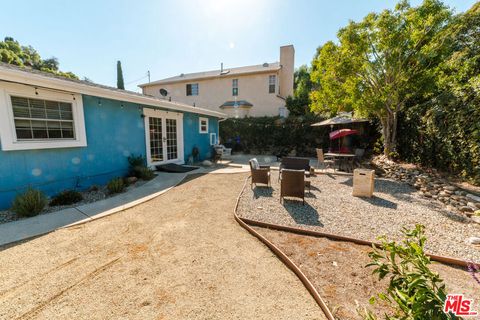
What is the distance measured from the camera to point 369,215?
425 cm

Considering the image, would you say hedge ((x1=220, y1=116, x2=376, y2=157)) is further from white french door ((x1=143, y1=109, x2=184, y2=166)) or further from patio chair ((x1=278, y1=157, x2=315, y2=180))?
patio chair ((x1=278, y1=157, x2=315, y2=180))

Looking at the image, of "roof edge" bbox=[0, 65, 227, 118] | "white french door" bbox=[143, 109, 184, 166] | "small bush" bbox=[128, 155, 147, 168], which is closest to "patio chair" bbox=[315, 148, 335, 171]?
"white french door" bbox=[143, 109, 184, 166]

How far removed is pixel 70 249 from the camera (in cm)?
299

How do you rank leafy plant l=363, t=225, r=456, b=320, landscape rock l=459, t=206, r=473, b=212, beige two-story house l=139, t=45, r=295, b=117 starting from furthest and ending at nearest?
beige two-story house l=139, t=45, r=295, b=117 < landscape rock l=459, t=206, r=473, b=212 < leafy plant l=363, t=225, r=456, b=320

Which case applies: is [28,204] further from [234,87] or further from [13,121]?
[234,87]

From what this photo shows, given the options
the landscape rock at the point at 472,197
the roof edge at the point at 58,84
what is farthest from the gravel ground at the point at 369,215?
the roof edge at the point at 58,84

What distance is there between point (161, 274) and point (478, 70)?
11.9 m

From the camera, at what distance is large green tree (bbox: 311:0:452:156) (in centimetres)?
654

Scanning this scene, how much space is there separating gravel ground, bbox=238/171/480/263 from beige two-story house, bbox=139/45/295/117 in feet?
48.9

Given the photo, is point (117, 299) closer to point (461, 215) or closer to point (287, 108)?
point (461, 215)

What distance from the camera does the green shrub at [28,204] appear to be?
13.1 ft

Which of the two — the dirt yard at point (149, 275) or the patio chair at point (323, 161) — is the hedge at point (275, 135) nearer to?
the patio chair at point (323, 161)

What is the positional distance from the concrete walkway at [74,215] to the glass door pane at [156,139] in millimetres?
2464

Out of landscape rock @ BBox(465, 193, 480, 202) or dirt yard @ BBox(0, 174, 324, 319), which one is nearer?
dirt yard @ BBox(0, 174, 324, 319)
